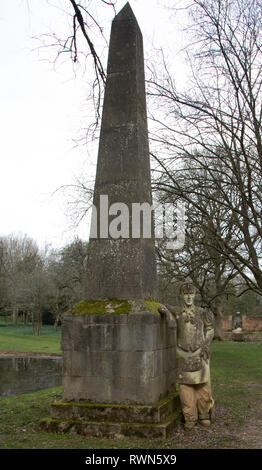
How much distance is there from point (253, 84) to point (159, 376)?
6.89 metres

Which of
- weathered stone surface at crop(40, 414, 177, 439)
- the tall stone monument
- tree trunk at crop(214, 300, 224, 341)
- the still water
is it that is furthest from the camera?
tree trunk at crop(214, 300, 224, 341)

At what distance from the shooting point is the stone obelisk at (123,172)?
706 cm

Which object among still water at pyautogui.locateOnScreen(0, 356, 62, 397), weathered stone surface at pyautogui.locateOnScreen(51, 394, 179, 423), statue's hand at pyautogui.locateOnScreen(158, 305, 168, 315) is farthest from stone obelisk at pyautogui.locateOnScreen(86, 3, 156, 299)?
still water at pyautogui.locateOnScreen(0, 356, 62, 397)

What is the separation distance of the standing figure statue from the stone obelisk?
0.61 meters

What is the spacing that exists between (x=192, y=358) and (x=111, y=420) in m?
1.54

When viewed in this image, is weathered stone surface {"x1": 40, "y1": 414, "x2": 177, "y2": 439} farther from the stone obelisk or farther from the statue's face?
the stone obelisk

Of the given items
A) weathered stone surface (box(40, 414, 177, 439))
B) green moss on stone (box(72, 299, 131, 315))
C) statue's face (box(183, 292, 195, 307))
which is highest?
statue's face (box(183, 292, 195, 307))

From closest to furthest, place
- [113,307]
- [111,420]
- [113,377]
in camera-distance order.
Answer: [111,420], [113,377], [113,307]

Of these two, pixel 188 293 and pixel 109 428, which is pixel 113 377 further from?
pixel 188 293

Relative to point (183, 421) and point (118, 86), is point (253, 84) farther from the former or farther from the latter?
point (183, 421)

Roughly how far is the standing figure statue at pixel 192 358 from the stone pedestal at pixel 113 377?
0.26 m

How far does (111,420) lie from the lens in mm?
6246

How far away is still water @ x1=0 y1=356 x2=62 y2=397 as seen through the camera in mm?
12844

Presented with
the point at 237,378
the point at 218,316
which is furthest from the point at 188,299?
the point at 218,316
